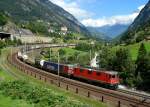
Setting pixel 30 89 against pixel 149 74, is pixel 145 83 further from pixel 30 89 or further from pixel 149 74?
pixel 30 89

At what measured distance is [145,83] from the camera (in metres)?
81.1

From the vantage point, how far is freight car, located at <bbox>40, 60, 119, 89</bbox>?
69.2 meters

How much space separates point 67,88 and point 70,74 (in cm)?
2253

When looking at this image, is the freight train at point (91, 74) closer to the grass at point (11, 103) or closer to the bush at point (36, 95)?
the bush at point (36, 95)

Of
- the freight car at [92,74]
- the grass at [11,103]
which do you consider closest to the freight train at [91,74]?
the freight car at [92,74]

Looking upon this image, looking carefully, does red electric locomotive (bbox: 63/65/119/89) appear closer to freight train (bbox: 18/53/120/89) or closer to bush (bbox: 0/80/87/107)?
freight train (bbox: 18/53/120/89)

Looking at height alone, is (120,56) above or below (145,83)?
above

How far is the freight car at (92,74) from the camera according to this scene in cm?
6917

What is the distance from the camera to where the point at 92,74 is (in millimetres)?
74812

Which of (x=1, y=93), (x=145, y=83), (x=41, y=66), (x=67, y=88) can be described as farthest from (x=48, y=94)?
(x=41, y=66)

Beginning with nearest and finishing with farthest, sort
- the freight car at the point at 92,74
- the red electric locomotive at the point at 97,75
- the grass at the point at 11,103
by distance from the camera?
1. the grass at the point at 11,103
2. the red electric locomotive at the point at 97,75
3. the freight car at the point at 92,74

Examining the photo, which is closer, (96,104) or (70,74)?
(96,104)

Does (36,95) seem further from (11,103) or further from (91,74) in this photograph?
(91,74)

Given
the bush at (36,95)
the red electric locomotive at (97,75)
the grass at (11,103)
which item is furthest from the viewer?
the red electric locomotive at (97,75)
